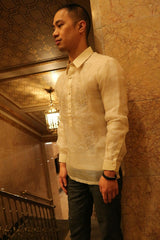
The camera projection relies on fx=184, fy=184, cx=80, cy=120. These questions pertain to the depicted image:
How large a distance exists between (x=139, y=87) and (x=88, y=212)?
2.74 ft

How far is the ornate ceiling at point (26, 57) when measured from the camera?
7.51 feet

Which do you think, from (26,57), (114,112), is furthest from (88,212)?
(26,57)

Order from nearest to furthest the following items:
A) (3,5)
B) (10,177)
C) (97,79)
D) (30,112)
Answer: (97,79) < (3,5) < (10,177) < (30,112)

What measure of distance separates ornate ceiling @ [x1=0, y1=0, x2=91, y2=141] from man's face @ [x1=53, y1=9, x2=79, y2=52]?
4.33ft

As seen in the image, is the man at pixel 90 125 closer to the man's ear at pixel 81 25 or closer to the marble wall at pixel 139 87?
the man's ear at pixel 81 25

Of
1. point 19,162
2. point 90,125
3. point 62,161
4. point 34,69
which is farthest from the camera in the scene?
point 19,162

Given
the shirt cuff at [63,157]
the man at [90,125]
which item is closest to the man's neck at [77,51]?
the man at [90,125]

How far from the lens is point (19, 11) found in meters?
2.29

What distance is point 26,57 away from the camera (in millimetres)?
3107

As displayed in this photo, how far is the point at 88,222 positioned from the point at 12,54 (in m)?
2.79

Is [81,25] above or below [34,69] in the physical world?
below

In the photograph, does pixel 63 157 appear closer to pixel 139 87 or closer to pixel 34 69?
pixel 139 87

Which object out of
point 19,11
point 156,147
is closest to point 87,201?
point 156,147

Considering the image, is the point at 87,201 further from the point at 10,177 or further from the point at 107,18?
the point at 10,177
